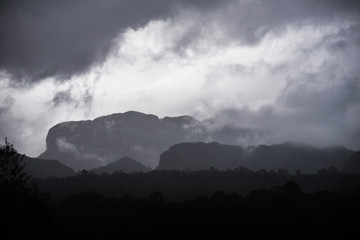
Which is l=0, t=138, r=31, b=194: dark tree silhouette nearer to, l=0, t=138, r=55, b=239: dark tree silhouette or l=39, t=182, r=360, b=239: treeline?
l=0, t=138, r=55, b=239: dark tree silhouette

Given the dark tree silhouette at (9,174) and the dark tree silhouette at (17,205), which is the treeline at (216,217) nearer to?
the dark tree silhouette at (17,205)

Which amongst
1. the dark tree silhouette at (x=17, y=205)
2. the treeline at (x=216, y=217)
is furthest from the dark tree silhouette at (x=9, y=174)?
the treeline at (x=216, y=217)

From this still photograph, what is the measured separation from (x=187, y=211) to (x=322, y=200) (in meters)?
65.3

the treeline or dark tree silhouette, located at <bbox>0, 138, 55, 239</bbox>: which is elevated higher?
dark tree silhouette, located at <bbox>0, 138, 55, 239</bbox>

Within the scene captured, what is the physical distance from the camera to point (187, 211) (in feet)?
463

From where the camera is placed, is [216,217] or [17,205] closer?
[17,205]

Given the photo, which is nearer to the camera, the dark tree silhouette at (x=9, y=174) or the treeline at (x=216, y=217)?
the dark tree silhouette at (x=9, y=174)

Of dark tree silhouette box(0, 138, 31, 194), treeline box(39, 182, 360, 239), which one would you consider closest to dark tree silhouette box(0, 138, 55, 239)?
dark tree silhouette box(0, 138, 31, 194)

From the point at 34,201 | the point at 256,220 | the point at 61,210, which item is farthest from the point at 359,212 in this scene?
the point at 61,210

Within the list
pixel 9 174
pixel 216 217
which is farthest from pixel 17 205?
pixel 216 217

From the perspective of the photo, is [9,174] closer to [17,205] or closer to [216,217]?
[17,205]

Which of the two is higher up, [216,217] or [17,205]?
[17,205]

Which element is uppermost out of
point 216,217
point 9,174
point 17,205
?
point 9,174

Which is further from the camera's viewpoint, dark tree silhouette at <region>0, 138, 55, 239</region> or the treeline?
the treeline
